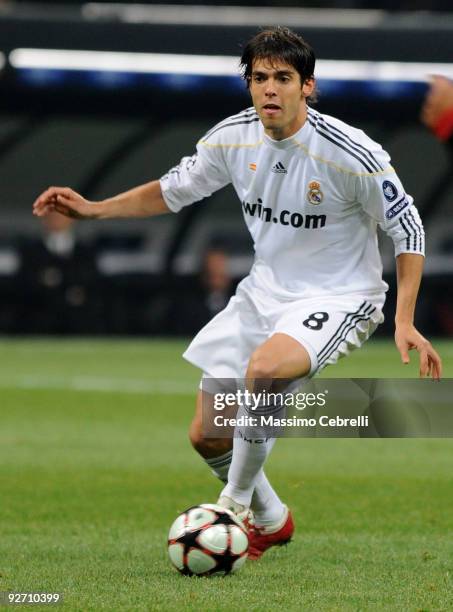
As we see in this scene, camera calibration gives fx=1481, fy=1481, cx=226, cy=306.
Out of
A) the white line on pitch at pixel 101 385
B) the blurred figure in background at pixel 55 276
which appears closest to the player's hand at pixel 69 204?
the white line on pitch at pixel 101 385

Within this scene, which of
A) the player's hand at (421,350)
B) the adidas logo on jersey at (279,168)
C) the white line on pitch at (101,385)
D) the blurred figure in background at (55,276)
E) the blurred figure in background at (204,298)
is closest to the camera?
the player's hand at (421,350)

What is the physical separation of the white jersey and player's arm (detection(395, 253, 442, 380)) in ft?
0.22

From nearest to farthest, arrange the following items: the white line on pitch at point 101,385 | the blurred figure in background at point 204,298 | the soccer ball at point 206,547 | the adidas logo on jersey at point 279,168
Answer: the soccer ball at point 206,547 → the adidas logo on jersey at point 279,168 → the white line on pitch at point 101,385 → the blurred figure in background at point 204,298

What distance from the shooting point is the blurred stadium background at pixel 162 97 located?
19.2m

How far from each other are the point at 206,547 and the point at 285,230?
4.61 ft

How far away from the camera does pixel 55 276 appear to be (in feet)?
64.5

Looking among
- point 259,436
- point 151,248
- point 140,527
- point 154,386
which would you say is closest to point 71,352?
Result: point 154,386

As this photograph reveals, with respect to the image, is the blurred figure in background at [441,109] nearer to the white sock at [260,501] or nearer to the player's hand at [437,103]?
the player's hand at [437,103]

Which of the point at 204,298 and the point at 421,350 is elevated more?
the point at 421,350

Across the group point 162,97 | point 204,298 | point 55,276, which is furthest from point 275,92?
point 162,97

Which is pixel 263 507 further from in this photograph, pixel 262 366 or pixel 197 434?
pixel 262 366

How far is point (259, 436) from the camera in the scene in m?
6.16

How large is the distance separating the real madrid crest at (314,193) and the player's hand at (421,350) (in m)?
0.73

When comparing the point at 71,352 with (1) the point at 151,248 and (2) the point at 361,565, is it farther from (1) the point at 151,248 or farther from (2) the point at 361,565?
(2) the point at 361,565
